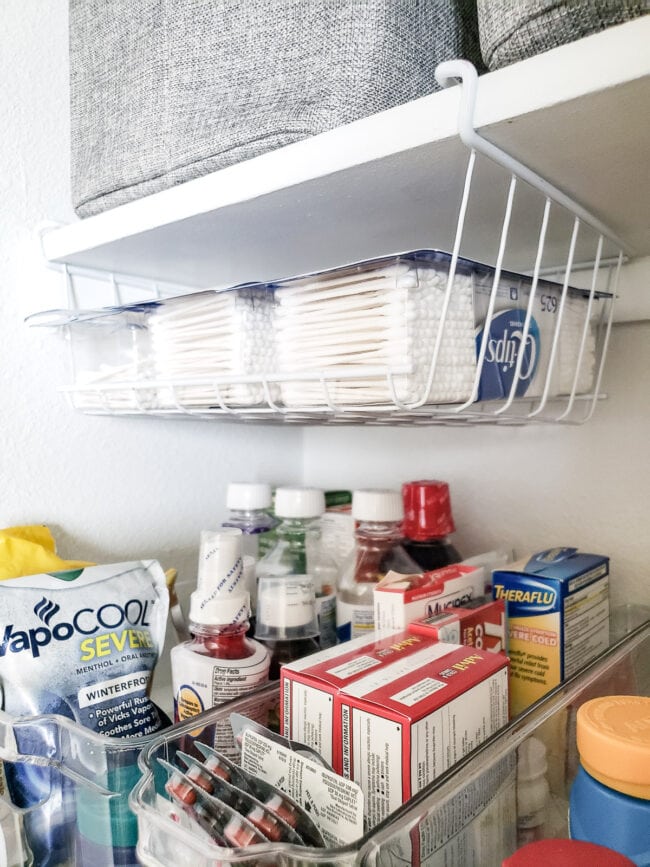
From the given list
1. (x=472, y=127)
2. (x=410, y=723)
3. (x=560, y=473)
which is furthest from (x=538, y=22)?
(x=560, y=473)

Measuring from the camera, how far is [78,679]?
0.55m

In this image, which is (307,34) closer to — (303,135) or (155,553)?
(303,135)

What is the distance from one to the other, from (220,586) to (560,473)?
1.39ft

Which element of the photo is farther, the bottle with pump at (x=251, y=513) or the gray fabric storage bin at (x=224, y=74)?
the bottle with pump at (x=251, y=513)

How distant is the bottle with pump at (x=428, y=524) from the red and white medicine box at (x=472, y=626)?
0.37ft

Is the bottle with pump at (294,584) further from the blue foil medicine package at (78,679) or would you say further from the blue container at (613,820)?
the blue container at (613,820)

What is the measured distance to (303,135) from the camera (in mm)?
481

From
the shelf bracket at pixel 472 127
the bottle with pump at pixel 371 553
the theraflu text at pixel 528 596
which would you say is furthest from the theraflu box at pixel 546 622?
the shelf bracket at pixel 472 127

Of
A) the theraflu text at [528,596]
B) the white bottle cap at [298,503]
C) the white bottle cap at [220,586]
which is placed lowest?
the theraflu text at [528,596]

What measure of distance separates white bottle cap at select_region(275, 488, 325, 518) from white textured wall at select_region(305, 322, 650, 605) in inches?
8.5

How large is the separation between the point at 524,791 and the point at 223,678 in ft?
0.75

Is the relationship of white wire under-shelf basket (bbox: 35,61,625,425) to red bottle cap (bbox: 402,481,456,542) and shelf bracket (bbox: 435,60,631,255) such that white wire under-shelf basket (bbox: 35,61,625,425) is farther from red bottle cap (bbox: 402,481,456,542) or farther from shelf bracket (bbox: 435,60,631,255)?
red bottle cap (bbox: 402,481,456,542)

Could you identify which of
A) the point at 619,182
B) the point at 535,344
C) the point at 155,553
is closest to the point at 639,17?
the point at 619,182

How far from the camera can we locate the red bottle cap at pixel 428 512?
0.70 meters
